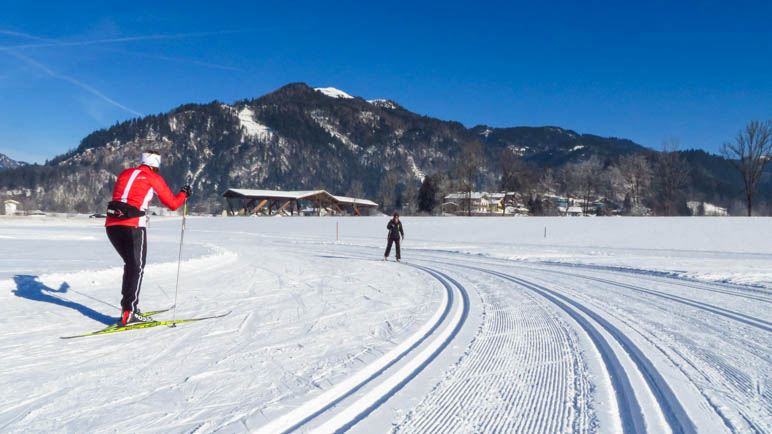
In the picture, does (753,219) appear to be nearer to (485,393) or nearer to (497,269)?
(497,269)

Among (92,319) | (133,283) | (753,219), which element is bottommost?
(92,319)

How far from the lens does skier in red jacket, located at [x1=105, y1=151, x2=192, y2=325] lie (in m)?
4.87

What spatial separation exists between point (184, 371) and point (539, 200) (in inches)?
2892

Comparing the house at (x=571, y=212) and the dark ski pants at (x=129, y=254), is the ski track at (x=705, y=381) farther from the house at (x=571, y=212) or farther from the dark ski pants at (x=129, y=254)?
the house at (x=571, y=212)

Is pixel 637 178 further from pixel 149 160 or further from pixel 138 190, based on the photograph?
pixel 138 190

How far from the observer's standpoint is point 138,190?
16.1ft

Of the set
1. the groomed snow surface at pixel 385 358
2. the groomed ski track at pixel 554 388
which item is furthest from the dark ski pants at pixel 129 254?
the groomed ski track at pixel 554 388

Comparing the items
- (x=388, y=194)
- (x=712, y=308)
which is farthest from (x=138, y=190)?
(x=388, y=194)

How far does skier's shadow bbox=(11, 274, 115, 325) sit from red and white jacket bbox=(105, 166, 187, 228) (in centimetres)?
142

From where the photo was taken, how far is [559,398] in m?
3.02

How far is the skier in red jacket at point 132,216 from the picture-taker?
4.87m

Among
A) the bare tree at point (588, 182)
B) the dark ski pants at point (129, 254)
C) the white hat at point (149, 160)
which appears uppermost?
the bare tree at point (588, 182)

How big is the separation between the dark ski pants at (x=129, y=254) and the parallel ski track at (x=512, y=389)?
3.97 m

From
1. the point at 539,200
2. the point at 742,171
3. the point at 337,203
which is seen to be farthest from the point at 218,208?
the point at 742,171
